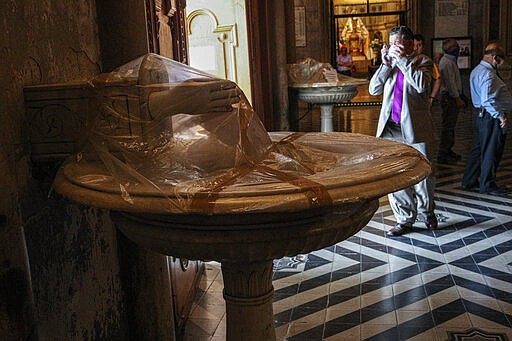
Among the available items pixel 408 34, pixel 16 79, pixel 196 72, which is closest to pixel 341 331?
pixel 196 72

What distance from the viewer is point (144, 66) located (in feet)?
6.63

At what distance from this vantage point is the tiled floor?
3.31m

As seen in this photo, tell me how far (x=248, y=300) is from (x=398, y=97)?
3.08m

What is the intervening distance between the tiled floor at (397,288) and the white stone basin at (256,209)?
61.7 inches

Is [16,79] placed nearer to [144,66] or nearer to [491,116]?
[144,66]

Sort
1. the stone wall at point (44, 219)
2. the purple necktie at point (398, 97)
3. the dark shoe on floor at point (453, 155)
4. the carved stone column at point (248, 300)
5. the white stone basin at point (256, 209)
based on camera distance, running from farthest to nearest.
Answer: the dark shoe on floor at point (453, 155) → the purple necktie at point (398, 97) → the carved stone column at point (248, 300) → the stone wall at point (44, 219) → the white stone basin at point (256, 209)

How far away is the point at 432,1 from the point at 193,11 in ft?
41.0

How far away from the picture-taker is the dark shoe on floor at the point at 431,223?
5031 mm

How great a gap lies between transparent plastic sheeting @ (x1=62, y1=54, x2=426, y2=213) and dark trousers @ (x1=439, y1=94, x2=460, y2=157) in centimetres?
618

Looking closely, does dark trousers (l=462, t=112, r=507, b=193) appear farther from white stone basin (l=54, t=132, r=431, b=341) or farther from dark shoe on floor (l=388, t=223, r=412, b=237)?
white stone basin (l=54, t=132, r=431, b=341)

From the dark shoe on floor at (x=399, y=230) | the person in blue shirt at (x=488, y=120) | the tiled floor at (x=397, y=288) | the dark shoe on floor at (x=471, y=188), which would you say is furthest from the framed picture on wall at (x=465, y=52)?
the dark shoe on floor at (x=399, y=230)

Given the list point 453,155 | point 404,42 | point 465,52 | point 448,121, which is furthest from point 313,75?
point 465,52

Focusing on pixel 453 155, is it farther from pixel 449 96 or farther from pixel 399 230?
pixel 399 230

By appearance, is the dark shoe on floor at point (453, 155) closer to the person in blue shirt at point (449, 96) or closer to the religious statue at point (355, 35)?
the person in blue shirt at point (449, 96)
